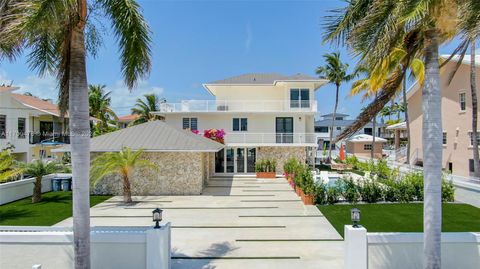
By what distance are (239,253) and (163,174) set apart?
10047 mm

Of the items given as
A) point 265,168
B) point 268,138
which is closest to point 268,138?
point 268,138

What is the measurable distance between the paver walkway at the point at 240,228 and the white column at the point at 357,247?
40.7 inches

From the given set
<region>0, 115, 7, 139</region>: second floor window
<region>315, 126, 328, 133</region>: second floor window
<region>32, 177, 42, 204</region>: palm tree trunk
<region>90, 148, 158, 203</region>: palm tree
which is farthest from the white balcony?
<region>315, 126, 328, 133</region>: second floor window

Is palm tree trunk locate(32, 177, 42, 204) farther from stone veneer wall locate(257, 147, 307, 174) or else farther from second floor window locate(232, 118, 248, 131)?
second floor window locate(232, 118, 248, 131)

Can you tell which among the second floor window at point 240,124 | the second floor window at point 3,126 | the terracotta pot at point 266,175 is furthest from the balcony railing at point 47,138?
the terracotta pot at point 266,175

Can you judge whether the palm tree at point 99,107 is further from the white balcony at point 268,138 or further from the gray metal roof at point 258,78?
the white balcony at point 268,138

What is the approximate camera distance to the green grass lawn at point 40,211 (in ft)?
38.9

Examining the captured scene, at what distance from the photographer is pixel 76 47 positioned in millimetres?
5965

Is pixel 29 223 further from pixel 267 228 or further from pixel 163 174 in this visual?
pixel 267 228

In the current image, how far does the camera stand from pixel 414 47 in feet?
20.7

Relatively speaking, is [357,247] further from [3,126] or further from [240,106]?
[3,126]

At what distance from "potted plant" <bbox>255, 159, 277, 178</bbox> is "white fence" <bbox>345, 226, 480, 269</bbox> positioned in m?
18.2

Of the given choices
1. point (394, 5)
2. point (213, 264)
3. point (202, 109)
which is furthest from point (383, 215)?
point (202, 109)

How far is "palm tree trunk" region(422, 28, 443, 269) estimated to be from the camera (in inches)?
223
